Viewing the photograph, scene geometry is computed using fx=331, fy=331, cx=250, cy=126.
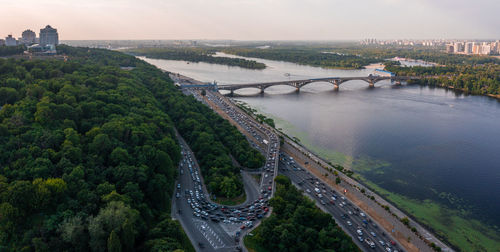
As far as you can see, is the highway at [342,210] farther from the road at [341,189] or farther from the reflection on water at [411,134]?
the reflection on water at [411,134]

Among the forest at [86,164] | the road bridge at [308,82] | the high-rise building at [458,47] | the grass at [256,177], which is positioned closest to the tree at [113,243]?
the forest at [86,164]

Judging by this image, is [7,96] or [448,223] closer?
[448,223]

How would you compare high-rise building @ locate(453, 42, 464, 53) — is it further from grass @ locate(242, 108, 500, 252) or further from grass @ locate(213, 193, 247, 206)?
grass @ locate(213, 193, 247, 206)

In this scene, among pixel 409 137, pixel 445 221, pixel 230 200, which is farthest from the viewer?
pixel 409 137

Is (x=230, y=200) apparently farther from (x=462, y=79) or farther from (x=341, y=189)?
(x=462, y=79)

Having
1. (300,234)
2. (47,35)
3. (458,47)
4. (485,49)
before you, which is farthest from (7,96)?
(458,47)

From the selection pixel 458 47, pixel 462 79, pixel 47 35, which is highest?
pixel 458 47

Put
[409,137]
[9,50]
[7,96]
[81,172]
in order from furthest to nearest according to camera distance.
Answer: [9,50] < [409,137] < [7,96] < [81,172]
